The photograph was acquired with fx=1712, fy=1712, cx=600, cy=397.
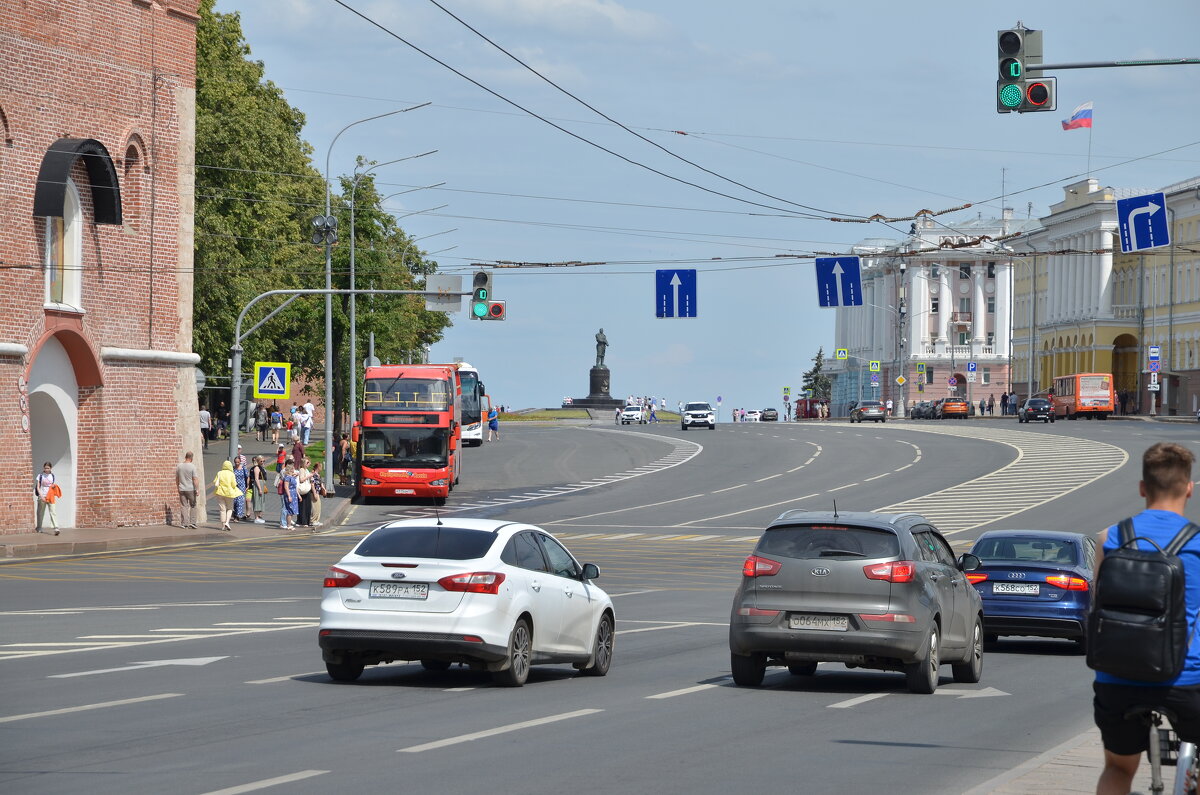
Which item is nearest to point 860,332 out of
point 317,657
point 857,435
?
point 857,435

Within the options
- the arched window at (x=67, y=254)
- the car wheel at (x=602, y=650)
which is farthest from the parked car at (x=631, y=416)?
the car wheel at (x=602, y=650)

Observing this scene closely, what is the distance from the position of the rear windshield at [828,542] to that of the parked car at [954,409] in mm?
98569

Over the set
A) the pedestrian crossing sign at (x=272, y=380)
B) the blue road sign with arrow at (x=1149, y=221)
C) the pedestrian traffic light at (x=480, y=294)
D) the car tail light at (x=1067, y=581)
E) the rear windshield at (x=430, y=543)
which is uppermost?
the blue road sign with arrow at (x=1149, y=221)

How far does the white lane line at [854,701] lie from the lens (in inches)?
543

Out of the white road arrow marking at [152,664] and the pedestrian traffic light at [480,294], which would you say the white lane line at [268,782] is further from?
the pedestrian traffic light at [480,294]

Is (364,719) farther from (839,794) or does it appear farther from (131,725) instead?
(839,794)

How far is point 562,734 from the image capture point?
38.1 feet

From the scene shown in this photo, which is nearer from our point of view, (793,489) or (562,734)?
(562,734)

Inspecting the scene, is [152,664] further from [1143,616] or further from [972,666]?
[1143,616]

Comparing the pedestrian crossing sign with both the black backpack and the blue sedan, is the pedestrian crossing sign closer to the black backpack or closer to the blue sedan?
the blue sedan

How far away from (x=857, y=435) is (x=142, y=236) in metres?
48.4

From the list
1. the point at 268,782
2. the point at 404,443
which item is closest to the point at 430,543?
the point at 268,782

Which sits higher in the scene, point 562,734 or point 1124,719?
point 1124,719

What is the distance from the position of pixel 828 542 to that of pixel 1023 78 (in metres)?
7.69
